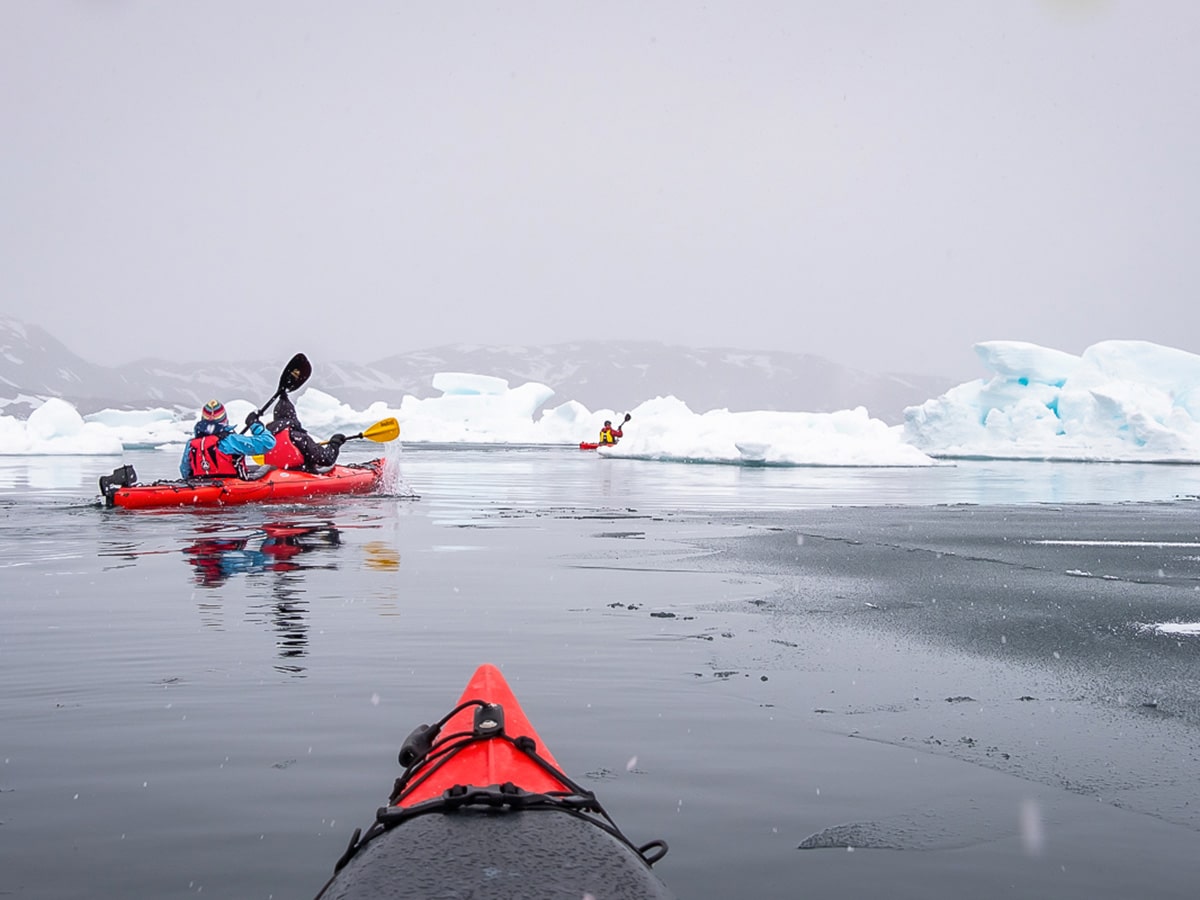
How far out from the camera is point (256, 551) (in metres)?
10.2

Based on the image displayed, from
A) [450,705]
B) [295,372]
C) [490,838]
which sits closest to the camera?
[490,838]

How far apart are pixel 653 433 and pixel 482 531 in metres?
29.6

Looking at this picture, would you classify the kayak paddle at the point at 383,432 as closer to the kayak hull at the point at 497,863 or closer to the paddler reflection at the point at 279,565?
the paddler reflection at the point at 279,565

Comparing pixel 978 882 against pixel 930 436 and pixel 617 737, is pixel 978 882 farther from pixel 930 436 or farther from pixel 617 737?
pixel 930 436

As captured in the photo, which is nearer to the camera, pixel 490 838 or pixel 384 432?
pixel 490 838

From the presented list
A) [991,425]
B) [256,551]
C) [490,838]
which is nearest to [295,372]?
[256,551]

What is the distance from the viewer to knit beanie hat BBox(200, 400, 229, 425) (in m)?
14.4

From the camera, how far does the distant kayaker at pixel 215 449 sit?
48.3ft

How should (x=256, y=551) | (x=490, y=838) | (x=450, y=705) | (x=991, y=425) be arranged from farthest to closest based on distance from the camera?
(x=991, y=425) < (x=256, y=551) < (x=450, y=705) < (x=490, y=838)

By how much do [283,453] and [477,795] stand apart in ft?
49.6

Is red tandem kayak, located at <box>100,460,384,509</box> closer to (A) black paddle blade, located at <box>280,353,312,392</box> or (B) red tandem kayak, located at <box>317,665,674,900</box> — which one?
(A) black paddle blade, located at <box>280,353,312,392</box>

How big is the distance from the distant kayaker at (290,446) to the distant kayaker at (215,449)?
4.14 feet

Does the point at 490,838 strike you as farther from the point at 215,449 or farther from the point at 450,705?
the point at 215,449

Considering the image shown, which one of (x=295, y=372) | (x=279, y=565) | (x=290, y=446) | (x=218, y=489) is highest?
(x=295, y=372)
